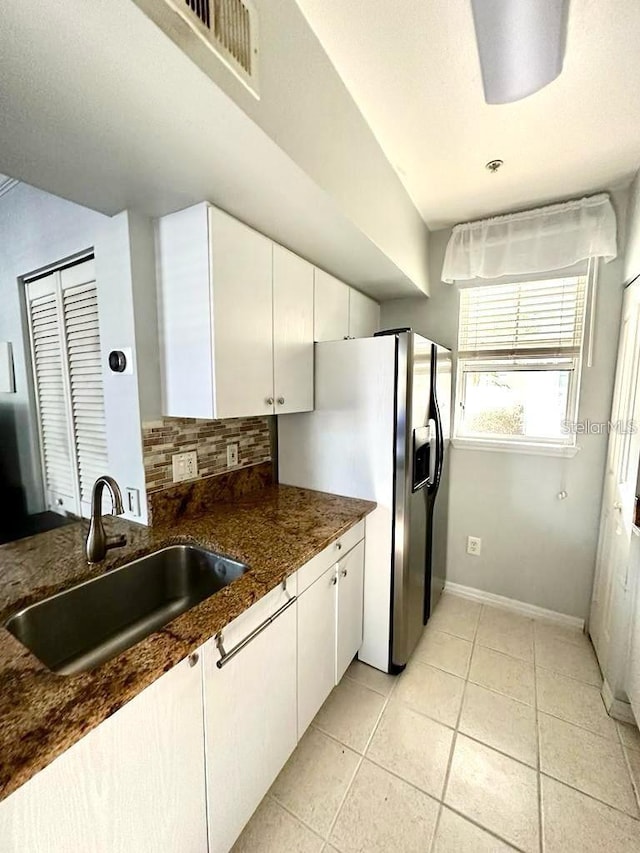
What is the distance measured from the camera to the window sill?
2113 mm

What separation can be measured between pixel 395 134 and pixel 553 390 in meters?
1.64

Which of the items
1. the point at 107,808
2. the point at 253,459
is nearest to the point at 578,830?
the point at 107,808

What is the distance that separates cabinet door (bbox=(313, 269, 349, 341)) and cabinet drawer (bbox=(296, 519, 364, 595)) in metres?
1.02

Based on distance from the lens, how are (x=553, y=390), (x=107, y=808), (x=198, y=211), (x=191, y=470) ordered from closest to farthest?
(x=107, y=808) < (x=198, y=211) < (x=191, y=470) < (x=553, y=390)

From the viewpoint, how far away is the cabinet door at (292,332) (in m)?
1.61

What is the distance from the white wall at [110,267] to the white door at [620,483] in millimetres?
2096

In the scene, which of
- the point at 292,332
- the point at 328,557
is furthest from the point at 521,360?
the point at 328,557

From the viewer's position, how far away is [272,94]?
3.06ft

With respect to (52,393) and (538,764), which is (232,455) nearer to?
(52,393)

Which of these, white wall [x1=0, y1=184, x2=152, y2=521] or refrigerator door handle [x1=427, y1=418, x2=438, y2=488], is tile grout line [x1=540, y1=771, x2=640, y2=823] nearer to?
refrigerator door handle [x1=427, y1=418, x2=438, y2=488]

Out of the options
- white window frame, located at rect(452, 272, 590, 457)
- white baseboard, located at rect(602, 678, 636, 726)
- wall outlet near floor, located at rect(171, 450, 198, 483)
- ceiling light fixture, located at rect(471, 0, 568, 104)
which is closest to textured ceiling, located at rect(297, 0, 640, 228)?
ceiling light fixture, located at rect(471, 0, 568, 104)

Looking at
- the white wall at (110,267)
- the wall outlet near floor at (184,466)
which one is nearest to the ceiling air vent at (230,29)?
the white wall at (110,267)

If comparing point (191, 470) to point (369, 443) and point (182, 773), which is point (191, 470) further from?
point (182, 773)

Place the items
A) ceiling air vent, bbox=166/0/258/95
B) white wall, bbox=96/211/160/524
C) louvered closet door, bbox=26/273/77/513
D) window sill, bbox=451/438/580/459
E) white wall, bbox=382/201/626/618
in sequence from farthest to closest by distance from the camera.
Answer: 1. window sill, bbox=451/438/580/459
2. white wall, bbox=382/201/626/618
3. louvered closet door, bbox=26/273/77/513
4. white wall, bbox=96/211/160/524
5. ceiling air vent, bbox=166/0/258/95
